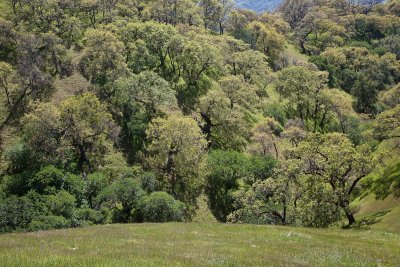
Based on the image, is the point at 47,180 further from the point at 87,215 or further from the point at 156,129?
the point at 156,129

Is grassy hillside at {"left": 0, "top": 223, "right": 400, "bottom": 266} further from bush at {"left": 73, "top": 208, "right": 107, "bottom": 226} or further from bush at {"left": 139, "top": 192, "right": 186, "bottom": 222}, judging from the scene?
bush at {"left": 73, "top": 208, "right": 107, "bottom": 226}

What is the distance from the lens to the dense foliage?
52312mm

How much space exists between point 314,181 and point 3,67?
6417 centimetres

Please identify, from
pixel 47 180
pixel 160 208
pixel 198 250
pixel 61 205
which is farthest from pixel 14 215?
pixel 198 250

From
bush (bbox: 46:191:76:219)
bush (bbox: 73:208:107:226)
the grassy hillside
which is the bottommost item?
bush (bbox: 73:208:107:226)

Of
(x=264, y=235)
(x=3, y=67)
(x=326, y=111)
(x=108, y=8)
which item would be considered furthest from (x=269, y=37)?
(x=264, y=235)

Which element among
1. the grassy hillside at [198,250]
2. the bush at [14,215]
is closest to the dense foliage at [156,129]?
the bush at [14,215]

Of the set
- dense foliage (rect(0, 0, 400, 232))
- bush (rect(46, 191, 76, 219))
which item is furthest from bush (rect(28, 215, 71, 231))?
bush (rect(46, 191, 76, 219))

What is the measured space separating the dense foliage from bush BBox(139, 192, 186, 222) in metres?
0.18

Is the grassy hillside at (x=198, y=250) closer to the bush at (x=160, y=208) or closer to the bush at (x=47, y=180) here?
the bush at (x=160, y=208)

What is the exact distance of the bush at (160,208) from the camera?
58.4 m

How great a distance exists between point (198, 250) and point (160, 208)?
4027 centimetres

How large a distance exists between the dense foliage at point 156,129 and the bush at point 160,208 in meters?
0.18

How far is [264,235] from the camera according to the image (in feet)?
87.6
